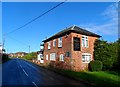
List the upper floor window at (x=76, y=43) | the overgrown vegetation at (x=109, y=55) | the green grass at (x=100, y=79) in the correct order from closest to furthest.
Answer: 1. the green grass at (x=100, y=79)
2. the overgrown vegetation at (x=109, y=55)
3. the upper floor window at (x=76, y=43)

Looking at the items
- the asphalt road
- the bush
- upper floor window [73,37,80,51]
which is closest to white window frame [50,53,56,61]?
upper floor window [73,37,80,51]

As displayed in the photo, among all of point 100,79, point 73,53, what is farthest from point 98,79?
point 73,53

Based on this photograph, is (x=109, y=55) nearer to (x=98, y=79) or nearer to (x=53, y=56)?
(x=98, y=79)

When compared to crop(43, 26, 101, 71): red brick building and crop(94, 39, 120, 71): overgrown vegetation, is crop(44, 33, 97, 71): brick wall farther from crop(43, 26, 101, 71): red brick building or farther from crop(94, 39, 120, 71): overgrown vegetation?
crop(94, 39, 120, 71): overgrown vegetation

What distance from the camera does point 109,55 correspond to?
3619 cm

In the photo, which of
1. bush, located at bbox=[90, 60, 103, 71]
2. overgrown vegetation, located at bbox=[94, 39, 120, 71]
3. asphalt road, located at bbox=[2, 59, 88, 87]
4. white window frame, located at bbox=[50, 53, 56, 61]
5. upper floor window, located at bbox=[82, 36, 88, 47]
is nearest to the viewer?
asphalt road, located at bbox=[2, 59, 88, 87]

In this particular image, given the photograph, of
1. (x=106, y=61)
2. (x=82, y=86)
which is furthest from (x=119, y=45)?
(x=82, y=86)

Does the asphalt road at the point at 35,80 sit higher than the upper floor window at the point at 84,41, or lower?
lower

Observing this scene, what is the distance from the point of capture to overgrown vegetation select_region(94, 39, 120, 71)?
3612cm

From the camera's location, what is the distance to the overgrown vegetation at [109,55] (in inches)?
1422

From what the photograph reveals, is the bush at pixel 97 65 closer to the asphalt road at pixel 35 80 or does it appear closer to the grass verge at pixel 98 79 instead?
the grass verge at pixel 98 79

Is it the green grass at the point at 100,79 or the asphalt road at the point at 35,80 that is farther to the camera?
the green grass at the point at 100,79

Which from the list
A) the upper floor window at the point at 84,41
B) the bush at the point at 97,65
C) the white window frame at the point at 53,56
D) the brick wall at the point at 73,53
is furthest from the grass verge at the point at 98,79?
the white window frame at the point at 53,56

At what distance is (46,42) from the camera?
53.9m
